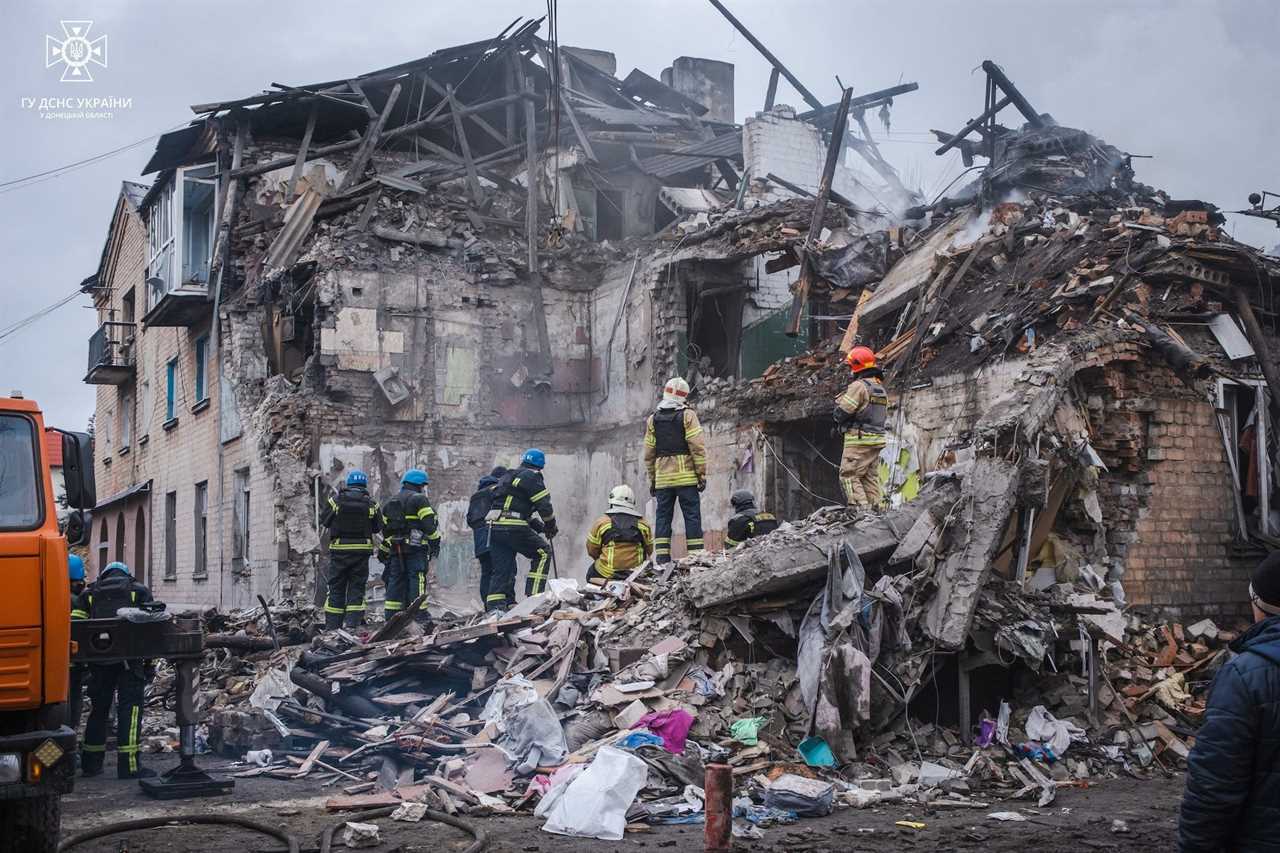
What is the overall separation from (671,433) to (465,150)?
10.00 m

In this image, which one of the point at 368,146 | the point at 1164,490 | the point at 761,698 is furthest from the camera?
the point at 368,146

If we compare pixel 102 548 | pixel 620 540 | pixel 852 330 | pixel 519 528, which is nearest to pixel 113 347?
pixel 102 548

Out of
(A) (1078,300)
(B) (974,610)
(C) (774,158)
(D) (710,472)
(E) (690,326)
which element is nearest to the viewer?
(B) (974,610)

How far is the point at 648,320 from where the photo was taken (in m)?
17.5

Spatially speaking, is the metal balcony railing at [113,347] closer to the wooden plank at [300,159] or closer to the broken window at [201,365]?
the broken window at [201,365]

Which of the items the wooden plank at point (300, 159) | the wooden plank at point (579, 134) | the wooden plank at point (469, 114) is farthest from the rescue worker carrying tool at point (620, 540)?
the wooden plank at point (300, 159)

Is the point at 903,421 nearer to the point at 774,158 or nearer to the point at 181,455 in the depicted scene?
the point at 774,158

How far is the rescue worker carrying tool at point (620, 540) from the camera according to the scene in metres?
11.2

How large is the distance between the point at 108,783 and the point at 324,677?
Result: 174 centimetres

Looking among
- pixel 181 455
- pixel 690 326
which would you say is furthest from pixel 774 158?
pixel 181 455

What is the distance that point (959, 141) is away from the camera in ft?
60.5

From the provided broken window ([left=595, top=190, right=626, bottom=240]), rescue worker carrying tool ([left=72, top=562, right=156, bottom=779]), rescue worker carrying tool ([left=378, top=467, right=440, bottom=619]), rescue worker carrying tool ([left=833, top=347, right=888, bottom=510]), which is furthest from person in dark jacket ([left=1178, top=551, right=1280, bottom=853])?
broken window ([left=595, top=190, right=626, bottom=240])

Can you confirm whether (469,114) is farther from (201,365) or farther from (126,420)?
(126,420)

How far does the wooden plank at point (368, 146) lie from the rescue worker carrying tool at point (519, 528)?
9.25m
